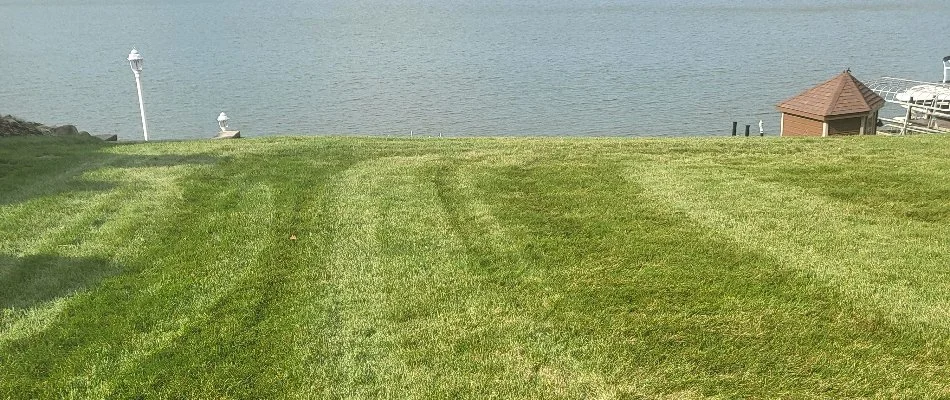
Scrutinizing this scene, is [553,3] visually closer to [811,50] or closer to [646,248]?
[811,50]

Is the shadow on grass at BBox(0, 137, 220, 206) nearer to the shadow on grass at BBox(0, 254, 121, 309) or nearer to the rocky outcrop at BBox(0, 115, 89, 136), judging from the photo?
the rocky outcrop at BBox(0, 115, 89, 136)

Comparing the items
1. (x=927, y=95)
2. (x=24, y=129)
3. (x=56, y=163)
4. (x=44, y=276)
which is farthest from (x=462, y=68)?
(x=44, y=276)

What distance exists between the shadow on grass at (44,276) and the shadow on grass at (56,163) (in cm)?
219

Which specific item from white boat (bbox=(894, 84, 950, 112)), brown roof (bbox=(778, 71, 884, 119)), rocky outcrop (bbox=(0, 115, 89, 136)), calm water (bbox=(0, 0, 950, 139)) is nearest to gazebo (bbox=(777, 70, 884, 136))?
brown roof (bbox=(778, 71, 884, 119))

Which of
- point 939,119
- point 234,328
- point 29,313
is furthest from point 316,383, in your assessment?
point 939,119

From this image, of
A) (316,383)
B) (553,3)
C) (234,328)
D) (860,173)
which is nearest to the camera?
(316,383)

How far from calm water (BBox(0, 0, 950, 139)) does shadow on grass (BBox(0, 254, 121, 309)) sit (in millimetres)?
20653

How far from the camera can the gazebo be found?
17.8 meters

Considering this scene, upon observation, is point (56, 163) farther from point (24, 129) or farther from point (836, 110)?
point (836, 110)

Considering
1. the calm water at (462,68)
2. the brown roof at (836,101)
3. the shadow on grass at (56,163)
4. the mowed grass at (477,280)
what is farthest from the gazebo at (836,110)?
the shadow on grass at (56,163)

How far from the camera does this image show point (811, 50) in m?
44.4

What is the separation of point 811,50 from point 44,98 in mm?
39206

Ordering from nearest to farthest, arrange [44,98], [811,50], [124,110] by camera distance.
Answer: [124,110]
[44,98]
[811,50]

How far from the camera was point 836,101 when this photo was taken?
17844 mm
